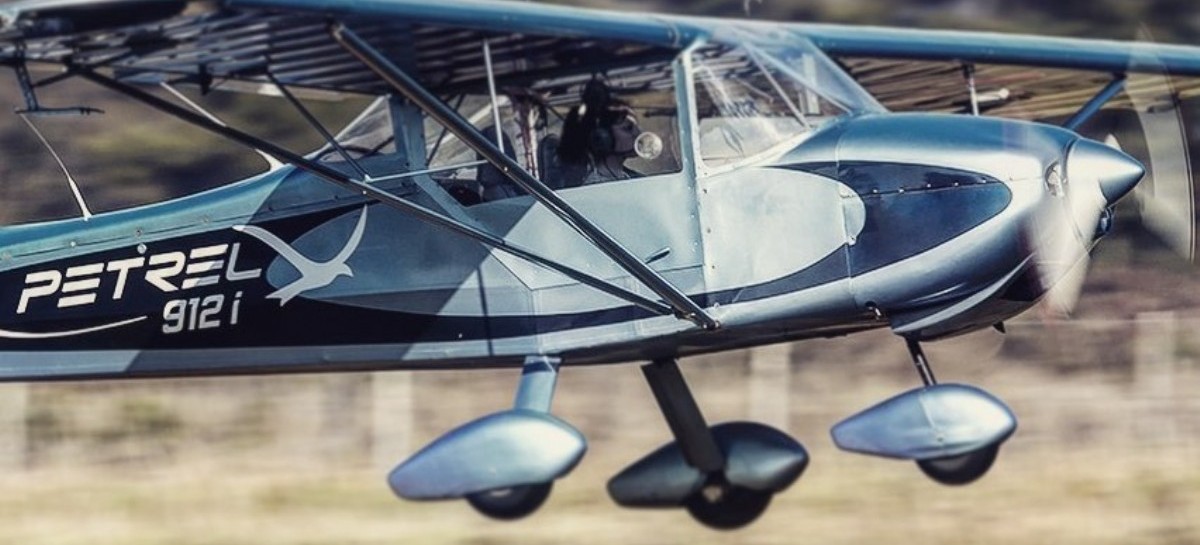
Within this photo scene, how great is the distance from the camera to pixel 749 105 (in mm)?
8172

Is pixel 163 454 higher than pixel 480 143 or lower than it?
lower

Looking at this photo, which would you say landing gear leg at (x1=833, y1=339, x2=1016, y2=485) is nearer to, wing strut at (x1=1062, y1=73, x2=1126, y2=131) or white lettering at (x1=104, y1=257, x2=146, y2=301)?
wing strut at (x1=1062, y1=73, x2=1126, y2=131)

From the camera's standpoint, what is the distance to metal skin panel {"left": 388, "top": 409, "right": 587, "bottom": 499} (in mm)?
7789

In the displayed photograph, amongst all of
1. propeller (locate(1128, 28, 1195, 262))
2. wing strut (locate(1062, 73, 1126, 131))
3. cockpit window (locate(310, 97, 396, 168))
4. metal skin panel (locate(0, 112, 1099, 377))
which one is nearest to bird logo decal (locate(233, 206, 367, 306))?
metal skin panel (locate(0, 112, 1099, 377))

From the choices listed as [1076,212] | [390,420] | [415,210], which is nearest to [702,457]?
[415,210]

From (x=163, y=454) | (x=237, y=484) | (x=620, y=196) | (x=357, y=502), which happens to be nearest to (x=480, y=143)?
(x=620, y=196)

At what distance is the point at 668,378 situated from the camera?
29.9ft

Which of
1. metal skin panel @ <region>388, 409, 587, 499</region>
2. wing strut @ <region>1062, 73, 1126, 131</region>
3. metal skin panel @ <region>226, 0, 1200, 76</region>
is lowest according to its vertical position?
metal skin panel @ <region>388, 409, 587, 499</region>

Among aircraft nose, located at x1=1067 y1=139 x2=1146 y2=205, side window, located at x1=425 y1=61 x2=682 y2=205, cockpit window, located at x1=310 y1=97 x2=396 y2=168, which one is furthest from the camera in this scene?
cockpit window, located at x1=310 y1=97 x2=396 y2=168

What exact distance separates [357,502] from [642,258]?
3720mm

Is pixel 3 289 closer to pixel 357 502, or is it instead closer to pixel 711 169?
pixel 357 502

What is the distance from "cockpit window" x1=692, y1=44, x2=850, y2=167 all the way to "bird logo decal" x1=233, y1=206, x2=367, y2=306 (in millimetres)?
1564

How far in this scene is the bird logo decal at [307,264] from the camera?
8625 millimetres

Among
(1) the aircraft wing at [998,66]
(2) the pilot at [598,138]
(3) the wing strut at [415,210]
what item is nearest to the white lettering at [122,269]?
(3) the wing strut at [415,210]
